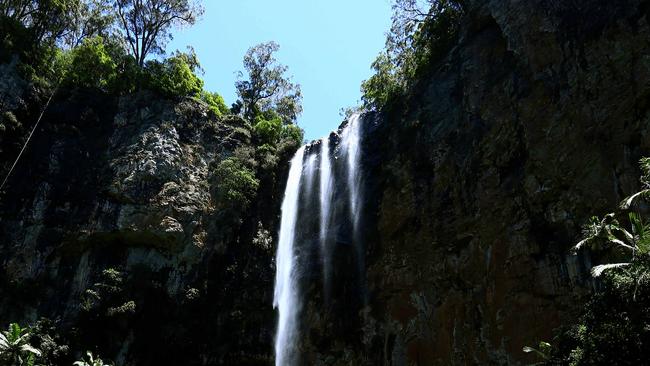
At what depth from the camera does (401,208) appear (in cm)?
2381

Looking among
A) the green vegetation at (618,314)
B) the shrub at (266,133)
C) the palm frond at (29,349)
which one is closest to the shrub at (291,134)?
the shrub at (266,133)

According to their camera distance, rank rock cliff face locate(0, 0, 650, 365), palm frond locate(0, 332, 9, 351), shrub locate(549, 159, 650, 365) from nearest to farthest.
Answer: shrub locate(549, 159, 650, 365), rock cliff face locate(0, 0, 650, 365), palm frond locate(0, 332, 9, 351)

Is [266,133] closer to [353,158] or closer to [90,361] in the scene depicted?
[353,158]

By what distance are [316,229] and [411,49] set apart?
1150 cm

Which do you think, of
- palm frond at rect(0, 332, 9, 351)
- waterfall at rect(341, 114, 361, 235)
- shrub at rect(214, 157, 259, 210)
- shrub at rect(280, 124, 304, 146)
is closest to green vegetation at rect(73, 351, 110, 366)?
palm frond at rect(0, 332, 9, 351)

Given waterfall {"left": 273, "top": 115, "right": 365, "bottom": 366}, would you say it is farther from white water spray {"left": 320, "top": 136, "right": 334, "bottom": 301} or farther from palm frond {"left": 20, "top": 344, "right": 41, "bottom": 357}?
palm frond {"left": 20, "top": 344, "right": 41, "bottom": 357}

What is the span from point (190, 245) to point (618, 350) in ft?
67.2

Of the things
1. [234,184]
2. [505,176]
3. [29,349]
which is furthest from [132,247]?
[505,176]

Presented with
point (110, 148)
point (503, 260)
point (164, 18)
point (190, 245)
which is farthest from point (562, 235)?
point (164, 18)

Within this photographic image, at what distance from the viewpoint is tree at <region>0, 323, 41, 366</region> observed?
22.1 metres

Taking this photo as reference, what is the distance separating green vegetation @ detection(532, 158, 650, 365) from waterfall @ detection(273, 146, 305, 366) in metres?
13.7

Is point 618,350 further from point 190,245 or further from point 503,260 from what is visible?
point 190,245

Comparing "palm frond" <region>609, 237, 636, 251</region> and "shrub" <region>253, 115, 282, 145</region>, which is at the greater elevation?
"shrub" <region>253, 115, 282, 145</region>

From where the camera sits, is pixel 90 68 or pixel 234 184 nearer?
pixel 234 184
